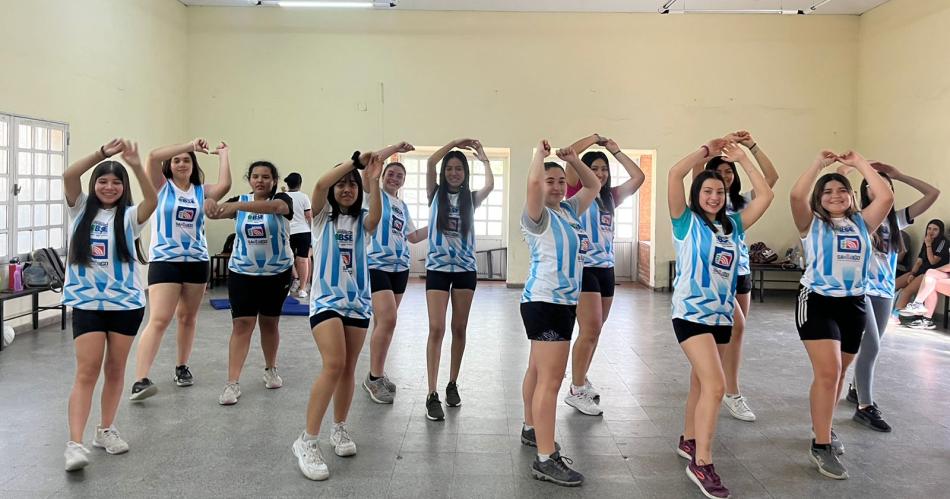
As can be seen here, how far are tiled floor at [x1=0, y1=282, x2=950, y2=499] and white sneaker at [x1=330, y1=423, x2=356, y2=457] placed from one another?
0.12 ft

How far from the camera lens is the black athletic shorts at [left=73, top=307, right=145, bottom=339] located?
3.32 metres

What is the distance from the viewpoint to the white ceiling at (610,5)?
10719 millimetres

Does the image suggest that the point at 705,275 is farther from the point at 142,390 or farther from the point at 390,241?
the point at 142,390

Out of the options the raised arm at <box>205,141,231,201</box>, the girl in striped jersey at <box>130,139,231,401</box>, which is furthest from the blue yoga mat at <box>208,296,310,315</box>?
the raised arm at <box>205,141,231,201</box>

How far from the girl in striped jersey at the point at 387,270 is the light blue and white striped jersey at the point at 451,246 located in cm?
36

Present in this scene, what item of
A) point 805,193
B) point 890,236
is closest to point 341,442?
point 805,193

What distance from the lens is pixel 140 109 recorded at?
9.70 metres

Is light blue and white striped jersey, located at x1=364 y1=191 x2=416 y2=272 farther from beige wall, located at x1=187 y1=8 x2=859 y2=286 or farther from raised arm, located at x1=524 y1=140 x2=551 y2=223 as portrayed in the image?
beige wall, located at x1=187 y1=8 x2=859 y2=286

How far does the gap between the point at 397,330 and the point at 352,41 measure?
5.94m

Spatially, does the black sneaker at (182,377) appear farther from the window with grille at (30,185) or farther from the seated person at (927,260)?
the seated person at (927,260)

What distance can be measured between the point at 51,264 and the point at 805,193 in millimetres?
7205

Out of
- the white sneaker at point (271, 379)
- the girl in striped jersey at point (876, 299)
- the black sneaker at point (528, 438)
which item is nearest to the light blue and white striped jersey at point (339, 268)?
the black sneaker at point (528, 438)

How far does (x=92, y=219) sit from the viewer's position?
3.40m

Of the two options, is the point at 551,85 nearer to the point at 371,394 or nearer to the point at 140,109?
the point at 140,109
